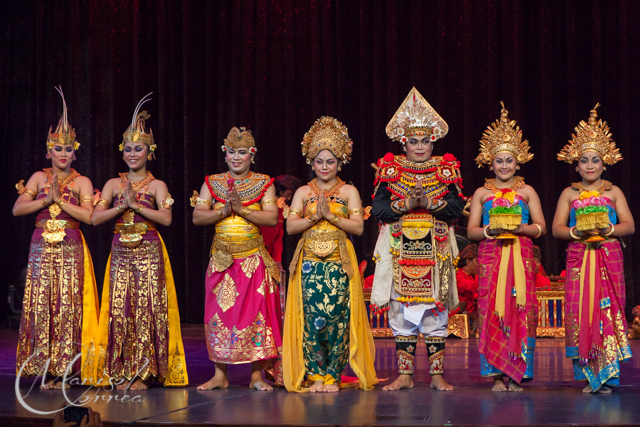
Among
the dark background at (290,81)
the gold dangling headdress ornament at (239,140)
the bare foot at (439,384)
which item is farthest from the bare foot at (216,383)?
the dark background at (290,81)

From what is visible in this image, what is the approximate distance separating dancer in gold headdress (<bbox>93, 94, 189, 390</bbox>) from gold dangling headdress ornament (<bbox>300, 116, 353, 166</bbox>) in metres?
0.94

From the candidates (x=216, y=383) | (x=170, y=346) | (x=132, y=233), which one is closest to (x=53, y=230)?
(x=132, y=233)

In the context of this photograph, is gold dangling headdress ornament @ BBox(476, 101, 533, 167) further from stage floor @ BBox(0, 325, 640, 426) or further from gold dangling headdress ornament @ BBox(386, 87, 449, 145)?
stage floor @ BBox(0, 325, 640, 426)

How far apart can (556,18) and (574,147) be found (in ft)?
12.5

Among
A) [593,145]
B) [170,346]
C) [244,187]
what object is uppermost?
[593,145]

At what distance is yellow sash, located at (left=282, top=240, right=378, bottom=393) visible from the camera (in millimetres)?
4328

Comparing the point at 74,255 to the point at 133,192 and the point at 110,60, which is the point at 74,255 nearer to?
the point at 133,192

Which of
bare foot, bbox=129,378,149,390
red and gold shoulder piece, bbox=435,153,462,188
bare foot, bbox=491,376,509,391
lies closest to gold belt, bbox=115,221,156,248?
bare foot, bbox=129,378,149,390

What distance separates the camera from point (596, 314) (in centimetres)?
421

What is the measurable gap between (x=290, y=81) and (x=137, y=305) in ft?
14.2

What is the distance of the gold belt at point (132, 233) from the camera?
4531mm

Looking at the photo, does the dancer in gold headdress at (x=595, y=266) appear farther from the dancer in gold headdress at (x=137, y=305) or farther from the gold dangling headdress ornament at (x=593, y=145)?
the dancer in gold headdress at (x=137, y=305)

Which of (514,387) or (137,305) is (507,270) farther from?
(137,305)

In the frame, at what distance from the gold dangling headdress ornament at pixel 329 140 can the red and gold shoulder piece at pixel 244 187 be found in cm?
33
